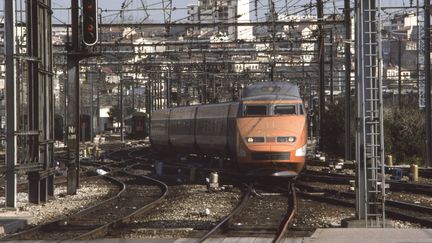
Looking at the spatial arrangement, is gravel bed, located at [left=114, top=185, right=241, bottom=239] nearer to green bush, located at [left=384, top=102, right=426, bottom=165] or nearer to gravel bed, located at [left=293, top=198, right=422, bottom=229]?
gravel bed, located at [left=293, top=198, right=422, bottom=229]

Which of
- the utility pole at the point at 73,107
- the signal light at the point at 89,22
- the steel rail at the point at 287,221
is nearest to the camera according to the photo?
the steel rail at the point at 287,221

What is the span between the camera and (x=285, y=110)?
25.8 meters

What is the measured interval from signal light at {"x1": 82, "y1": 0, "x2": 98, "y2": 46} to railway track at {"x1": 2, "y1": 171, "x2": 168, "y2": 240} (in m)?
4.25

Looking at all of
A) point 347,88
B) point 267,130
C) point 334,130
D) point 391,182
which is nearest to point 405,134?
point 334,130

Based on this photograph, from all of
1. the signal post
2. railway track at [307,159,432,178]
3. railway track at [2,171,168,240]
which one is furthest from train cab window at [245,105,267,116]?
railway track at [307,159,432,178]

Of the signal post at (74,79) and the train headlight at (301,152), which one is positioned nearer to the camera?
the signal post at (74,79)

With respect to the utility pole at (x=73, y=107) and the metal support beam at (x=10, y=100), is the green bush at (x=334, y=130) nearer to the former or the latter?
the utility pole at (x=73, y=107)

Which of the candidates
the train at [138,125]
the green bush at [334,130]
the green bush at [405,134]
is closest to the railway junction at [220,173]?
the green bush at [405,134]

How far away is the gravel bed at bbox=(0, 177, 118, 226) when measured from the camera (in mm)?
18062

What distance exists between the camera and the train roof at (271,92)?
86.2 ft

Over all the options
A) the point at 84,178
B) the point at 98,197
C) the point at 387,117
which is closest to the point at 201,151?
the point at 84,178

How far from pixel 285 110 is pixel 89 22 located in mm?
7152

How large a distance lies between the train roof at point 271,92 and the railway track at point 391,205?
3.09 metres

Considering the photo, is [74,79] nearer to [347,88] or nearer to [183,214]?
Result: [183,214]
